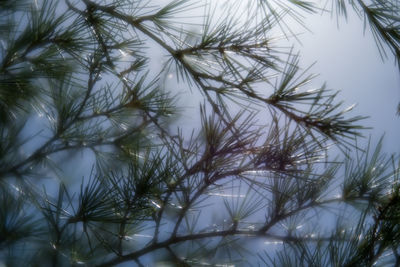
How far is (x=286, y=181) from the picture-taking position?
2.06 feet

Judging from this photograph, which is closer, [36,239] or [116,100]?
[36,239]

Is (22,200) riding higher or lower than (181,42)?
lower

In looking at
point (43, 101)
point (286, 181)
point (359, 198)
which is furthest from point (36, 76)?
point (359, 198)

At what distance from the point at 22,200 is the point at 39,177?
15cm

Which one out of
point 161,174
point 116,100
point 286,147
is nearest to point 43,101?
point 116,100

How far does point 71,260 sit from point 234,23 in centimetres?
45

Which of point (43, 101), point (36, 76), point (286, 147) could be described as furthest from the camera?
point (43, 101)

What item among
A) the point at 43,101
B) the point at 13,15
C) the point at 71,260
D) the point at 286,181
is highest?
the point at 13,15

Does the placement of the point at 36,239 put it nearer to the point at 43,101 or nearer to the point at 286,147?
the point at 43,101

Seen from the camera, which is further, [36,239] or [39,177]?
[39,177]

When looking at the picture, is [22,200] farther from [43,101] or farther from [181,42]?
[181,42]

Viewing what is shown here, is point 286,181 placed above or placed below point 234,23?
below

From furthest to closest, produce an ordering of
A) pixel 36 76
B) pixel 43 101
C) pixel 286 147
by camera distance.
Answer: pixel 43 101
pixel 36 76
pixel 286 147

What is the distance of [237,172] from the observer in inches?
19.0
